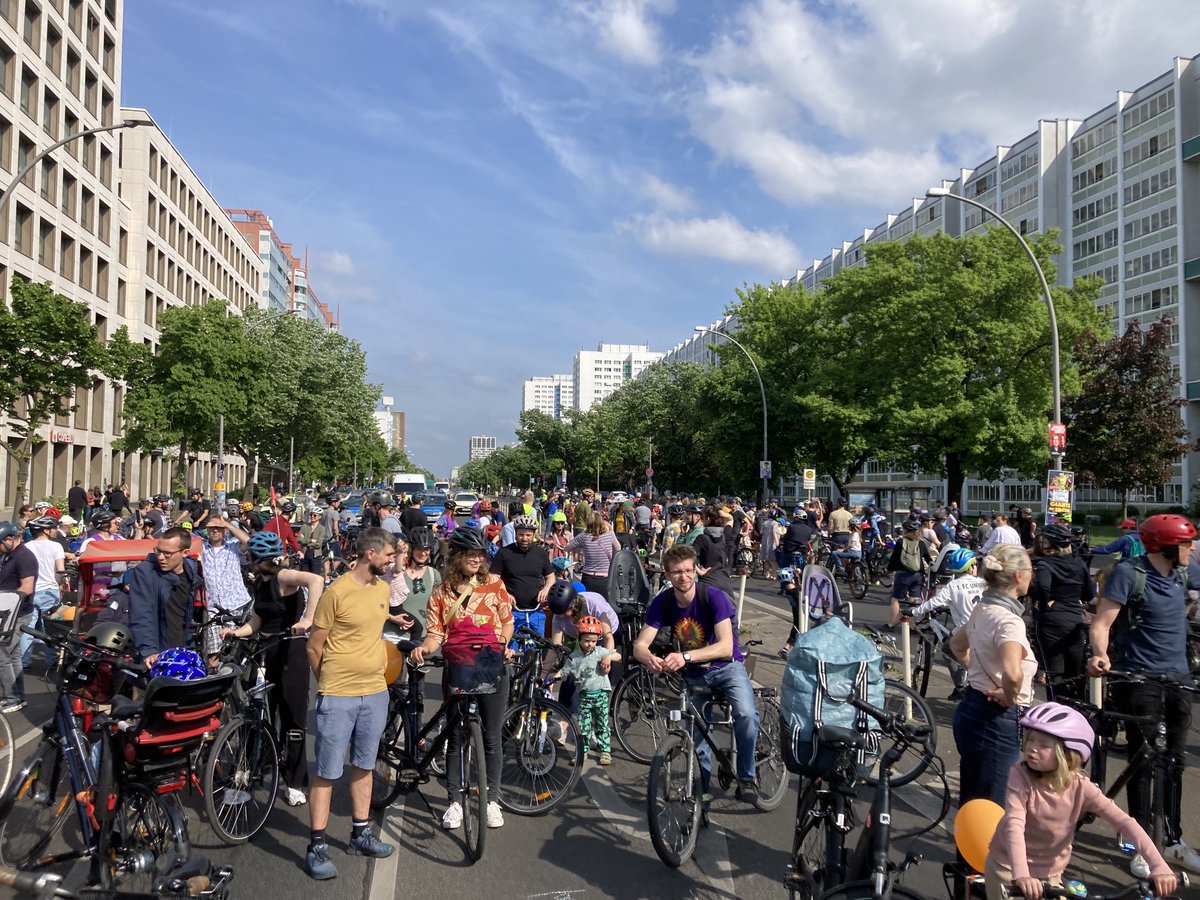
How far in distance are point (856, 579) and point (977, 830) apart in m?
16.4

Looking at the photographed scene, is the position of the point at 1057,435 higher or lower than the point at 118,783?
higher

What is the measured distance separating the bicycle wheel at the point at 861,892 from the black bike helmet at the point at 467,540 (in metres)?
2.84

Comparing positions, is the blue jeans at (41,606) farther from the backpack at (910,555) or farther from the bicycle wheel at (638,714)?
the backpack at (910,555)

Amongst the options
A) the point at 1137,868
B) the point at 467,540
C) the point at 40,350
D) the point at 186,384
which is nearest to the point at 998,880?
the point at 1137,868

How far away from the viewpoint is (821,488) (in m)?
99.6

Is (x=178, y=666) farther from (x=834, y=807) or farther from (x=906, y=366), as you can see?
(x=906, y=366)

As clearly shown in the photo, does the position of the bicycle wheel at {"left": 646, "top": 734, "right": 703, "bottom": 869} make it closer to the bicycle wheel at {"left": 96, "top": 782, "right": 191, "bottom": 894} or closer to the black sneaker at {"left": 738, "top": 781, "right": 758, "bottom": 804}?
the black sneaker at {"left": 738, "top": 781, "right": 758, "bottom": 804}

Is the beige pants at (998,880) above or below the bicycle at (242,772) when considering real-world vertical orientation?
above

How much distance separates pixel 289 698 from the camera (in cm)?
591

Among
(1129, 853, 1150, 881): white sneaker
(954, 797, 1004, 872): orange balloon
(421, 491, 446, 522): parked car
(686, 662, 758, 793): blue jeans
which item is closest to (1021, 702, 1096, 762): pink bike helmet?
(954, 797, 1004, 872): orange balloon

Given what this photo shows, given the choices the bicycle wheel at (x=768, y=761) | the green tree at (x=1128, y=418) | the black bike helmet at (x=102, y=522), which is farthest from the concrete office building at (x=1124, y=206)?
the bicycle wheel at (x=768, y=761)

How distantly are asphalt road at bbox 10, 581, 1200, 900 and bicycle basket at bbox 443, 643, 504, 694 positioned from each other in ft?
2.84

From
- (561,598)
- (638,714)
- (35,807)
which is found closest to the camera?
(35,807)

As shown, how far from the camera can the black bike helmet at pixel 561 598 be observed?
7699mm
